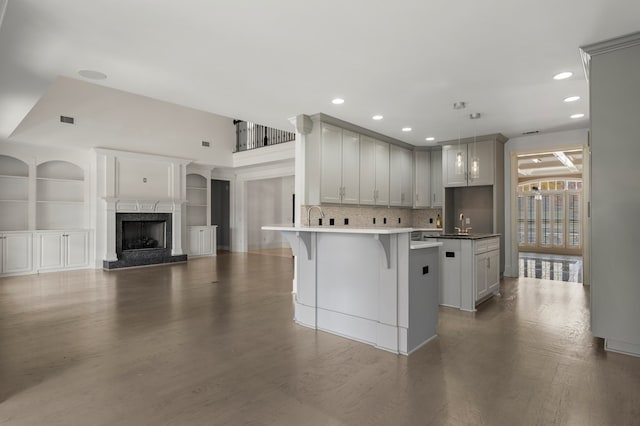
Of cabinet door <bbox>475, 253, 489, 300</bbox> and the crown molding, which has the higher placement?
the crown molding

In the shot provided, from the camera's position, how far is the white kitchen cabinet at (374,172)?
253 inches

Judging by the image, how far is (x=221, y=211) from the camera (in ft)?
43.9

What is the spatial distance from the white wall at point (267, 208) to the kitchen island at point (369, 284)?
8839 mm

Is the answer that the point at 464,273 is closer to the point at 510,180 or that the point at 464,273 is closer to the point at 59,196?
the point at 510,180

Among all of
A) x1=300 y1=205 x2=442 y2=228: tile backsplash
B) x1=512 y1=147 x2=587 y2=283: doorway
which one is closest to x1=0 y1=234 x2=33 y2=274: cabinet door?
x1=300 y1=205 x2=442 y2=228: tile backsplash

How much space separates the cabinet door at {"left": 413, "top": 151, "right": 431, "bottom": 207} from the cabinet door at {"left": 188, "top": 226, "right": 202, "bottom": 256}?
626 centimetres

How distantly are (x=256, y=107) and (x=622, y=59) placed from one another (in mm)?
4017

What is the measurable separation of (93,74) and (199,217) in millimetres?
7573

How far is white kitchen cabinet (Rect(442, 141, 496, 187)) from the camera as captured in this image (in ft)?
22.4

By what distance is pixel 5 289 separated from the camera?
19.1 ft

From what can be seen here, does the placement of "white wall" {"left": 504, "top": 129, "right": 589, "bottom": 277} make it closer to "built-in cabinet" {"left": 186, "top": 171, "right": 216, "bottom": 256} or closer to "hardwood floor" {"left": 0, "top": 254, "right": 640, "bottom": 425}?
"hardwood floor" {"left": 0, "top": 254, "right": 640, "bottom": 425}

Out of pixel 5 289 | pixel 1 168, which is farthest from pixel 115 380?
pixel 1 168

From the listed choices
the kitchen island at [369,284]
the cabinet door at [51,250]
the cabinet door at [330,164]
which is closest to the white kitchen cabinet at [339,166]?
the cabinet door at [330,164]

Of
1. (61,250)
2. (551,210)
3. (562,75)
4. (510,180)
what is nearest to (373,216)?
(510,180)
